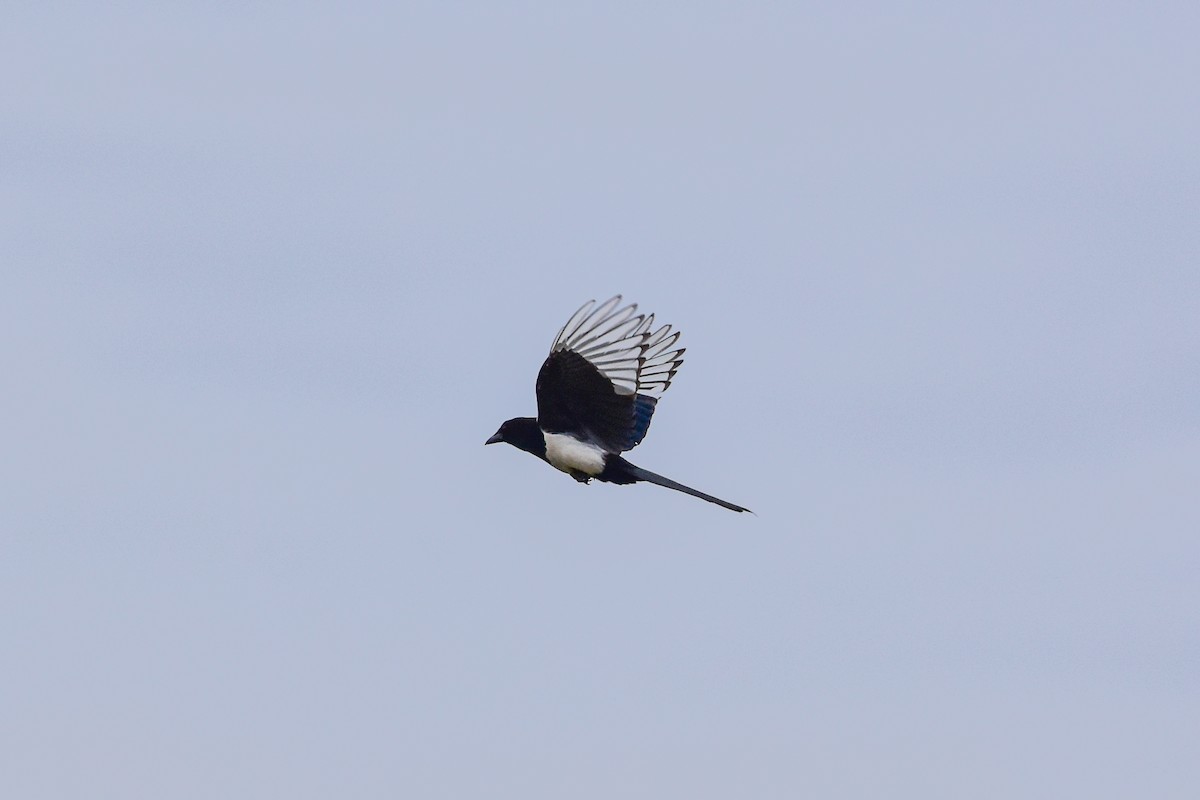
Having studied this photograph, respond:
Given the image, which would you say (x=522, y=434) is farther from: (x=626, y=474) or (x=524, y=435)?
(x=626, y=474)

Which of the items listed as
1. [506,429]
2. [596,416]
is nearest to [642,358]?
[596,416]

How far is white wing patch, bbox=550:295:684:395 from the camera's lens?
49.3ft

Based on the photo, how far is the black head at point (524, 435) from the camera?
1605cm

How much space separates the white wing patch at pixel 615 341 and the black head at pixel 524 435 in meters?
1.12

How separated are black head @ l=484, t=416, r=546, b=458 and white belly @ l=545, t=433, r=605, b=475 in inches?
6.5

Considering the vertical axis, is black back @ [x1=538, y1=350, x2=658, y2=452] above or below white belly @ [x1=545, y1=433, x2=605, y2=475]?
above

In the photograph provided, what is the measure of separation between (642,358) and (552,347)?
37.9 inches

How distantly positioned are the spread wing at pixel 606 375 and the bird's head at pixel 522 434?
18 cm

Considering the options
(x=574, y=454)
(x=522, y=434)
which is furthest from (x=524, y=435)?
(x=574, y=454)

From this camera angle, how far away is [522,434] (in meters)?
16.2

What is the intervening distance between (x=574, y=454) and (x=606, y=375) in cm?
90

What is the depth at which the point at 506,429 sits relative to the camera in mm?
16344

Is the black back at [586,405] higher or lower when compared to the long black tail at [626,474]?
higher

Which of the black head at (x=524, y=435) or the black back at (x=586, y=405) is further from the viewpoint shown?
the black head at (x=524, y=435)
